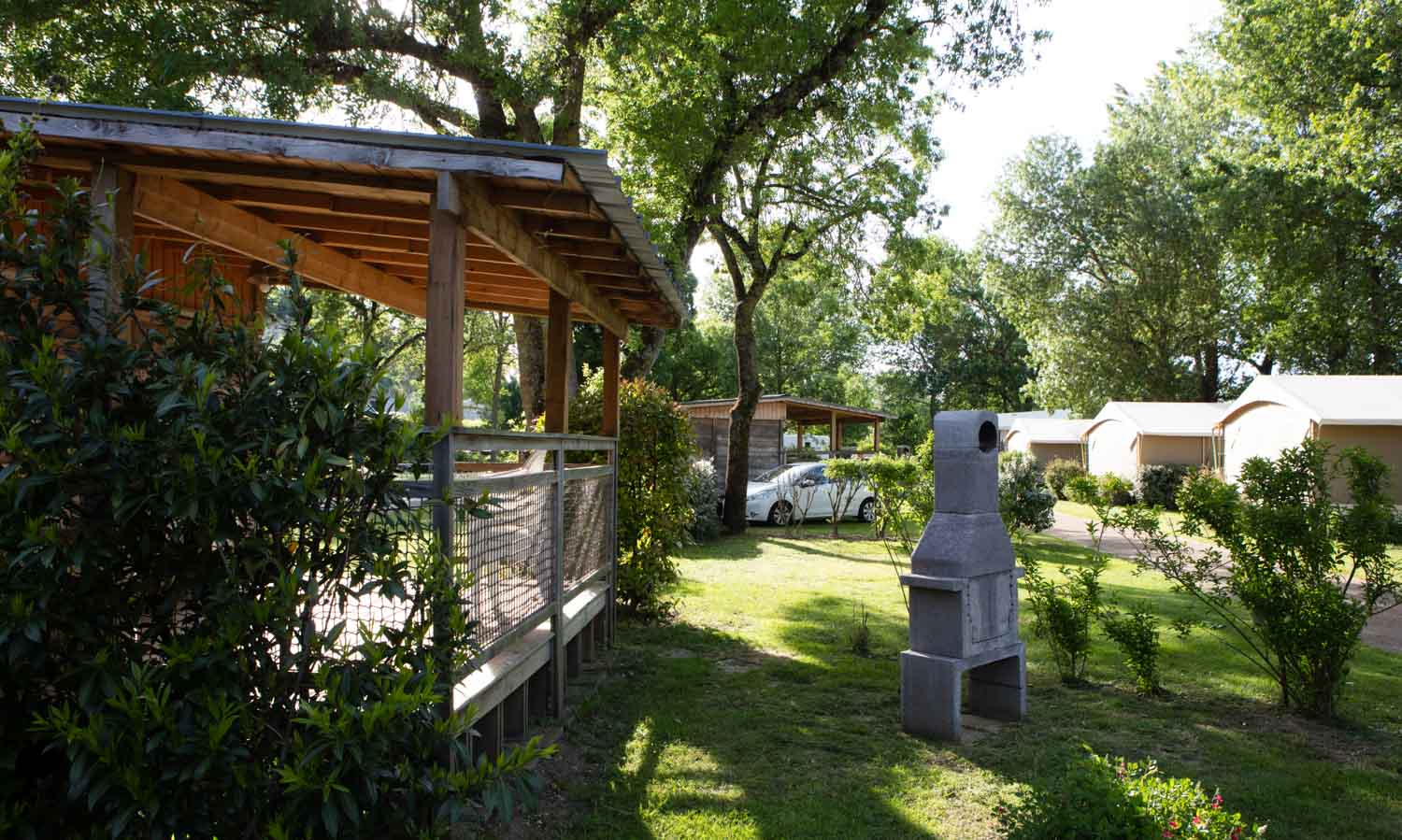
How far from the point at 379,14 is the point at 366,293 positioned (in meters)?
6.37

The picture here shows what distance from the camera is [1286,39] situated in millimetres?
23188

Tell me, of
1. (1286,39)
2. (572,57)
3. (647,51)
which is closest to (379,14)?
(572,57)

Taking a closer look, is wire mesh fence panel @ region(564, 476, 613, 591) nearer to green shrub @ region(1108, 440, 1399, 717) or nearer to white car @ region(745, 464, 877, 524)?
green shrub @ region(1108, 440, 1399, 717)

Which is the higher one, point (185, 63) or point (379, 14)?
point (379, 14)

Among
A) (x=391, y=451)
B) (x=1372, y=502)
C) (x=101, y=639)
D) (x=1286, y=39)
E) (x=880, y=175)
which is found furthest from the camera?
(x=1286, y=39)

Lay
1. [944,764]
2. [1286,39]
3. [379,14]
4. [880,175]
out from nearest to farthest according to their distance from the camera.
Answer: [944,764] → [379,14] → [880,175] → [1286,39]

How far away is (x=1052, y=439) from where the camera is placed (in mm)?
41188

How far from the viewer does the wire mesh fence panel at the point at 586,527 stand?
6.53 meters

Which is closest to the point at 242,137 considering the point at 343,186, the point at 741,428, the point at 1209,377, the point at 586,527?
the point at 343,186

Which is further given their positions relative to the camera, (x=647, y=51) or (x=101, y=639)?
(x=647, y=51)

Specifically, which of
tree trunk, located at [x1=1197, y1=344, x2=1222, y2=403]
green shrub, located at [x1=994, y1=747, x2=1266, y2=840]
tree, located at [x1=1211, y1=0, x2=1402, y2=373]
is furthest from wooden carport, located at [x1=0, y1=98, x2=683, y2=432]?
tree trunk, located at [x1=1197, y1=344, x2=1222, y2=403]

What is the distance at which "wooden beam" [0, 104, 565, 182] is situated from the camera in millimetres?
3900

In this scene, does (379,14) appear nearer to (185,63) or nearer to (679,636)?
(185,63)

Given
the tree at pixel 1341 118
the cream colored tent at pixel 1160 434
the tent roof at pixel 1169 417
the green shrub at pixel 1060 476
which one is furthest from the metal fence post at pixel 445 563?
the green shrub at pixel 1060 476
